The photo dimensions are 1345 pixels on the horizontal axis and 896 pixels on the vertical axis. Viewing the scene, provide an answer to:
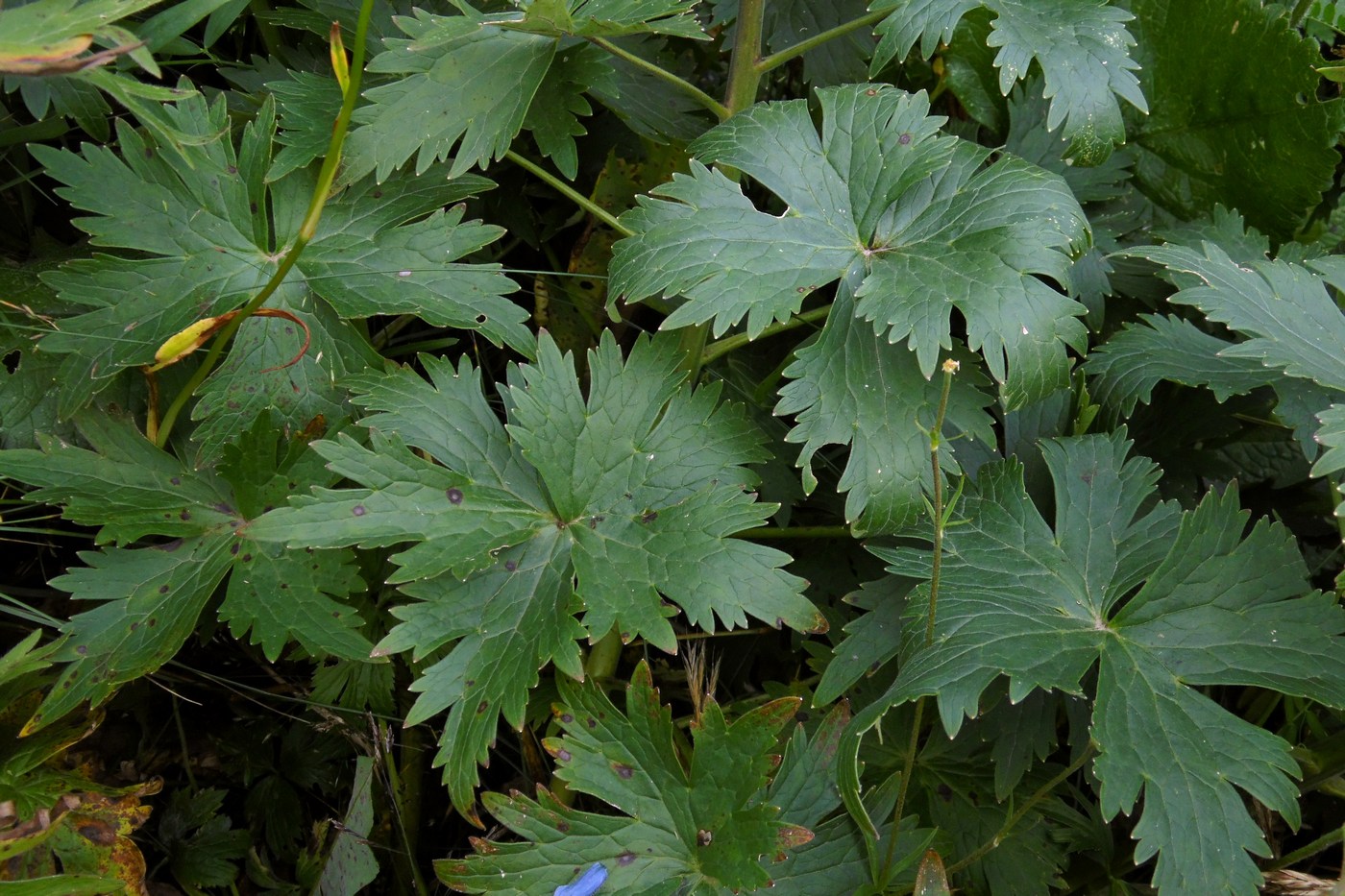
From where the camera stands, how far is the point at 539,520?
157cm

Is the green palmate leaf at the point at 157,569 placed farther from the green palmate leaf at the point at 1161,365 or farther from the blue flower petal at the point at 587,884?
the green palmate leaf at the point at 1161,365

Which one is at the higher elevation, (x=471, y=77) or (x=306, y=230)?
(x=471, y=77)

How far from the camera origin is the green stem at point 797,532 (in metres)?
1.84

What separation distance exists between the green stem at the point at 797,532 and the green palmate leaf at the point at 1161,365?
1.75ft

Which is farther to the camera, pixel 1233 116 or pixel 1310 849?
pixel 1233 116

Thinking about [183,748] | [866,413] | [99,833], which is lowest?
[183,748]

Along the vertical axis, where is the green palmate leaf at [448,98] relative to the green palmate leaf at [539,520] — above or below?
above

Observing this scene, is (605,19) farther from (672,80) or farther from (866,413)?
(866,413)

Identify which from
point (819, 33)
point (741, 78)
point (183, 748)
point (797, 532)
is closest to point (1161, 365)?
point (797, 532)

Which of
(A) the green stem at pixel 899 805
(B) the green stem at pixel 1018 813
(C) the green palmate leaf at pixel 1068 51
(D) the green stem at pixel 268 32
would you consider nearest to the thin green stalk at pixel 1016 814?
(B) the green stem at pixel 1018 813

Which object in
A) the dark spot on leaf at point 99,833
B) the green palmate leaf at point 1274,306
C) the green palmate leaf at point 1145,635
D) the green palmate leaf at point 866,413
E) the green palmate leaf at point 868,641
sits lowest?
the dark spot on leaf at point 99,833

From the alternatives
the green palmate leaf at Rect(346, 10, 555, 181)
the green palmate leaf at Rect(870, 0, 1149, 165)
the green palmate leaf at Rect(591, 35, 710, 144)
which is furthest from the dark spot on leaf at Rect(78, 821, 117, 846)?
the green palmate leaf at Rect(870, 0, 1149, 165)

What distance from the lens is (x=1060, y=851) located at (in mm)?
1672

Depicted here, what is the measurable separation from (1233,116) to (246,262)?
209 cm
